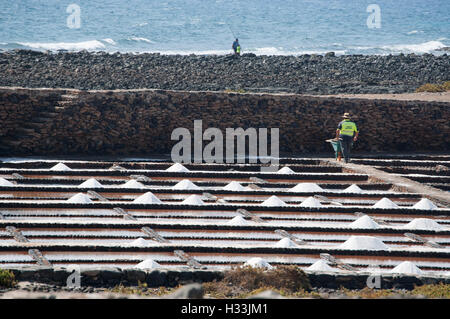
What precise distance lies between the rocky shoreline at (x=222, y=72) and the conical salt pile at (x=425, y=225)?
1259 centimetres

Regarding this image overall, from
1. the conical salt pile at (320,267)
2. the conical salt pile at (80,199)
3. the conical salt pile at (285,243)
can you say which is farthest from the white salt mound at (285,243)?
the conical salt pile at (80,199)

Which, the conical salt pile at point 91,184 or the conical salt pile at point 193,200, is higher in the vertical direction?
the conical salt pile at point 91,184

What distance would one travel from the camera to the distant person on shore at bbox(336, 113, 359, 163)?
47.3 feet

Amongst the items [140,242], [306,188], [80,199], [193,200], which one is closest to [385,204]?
[306,188]

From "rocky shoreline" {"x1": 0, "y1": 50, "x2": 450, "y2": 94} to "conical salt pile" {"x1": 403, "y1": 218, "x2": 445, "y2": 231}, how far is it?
496 inches

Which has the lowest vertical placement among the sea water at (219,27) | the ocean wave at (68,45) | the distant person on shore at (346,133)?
the distant person on shore at (346,133)

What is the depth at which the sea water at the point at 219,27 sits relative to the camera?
184ft

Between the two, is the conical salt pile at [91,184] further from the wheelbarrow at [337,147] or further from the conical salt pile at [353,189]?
the wheelbarrow at [337,147]

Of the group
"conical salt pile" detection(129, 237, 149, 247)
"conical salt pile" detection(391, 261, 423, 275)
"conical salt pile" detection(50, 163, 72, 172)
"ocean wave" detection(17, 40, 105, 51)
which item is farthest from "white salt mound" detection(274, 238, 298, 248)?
"ocean wave" detection(17, 40, 105, 51)

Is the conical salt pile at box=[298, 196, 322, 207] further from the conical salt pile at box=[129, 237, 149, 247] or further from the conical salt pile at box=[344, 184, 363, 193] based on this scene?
the conical salt pile at box=[129, 237, 149, 247]

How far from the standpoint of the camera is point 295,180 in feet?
44.4

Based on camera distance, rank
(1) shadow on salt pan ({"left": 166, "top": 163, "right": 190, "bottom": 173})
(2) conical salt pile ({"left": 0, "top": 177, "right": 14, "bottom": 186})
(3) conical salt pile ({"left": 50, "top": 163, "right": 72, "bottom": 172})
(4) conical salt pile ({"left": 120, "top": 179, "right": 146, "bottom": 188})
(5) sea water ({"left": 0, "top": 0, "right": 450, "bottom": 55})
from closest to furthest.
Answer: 1. (2) conical salt pile ({"left": 0, "top": 177, "right": 14, "bottom": 186})
2. (4) conical salt pile ({"left": 120, "top": 179, "right": 146, "bottom": 188})
3. (3) conical salt pile ({"left": 50, "top": 163, "right": 72, "bottom": 172})
4. (1) shadow on salt pan ({"left": 166, "top": 163, "right": 190, "bottom": 173})
5. (5) sea water ({"left": 0, "top": 0, "right": 450, "bottom": 55})
